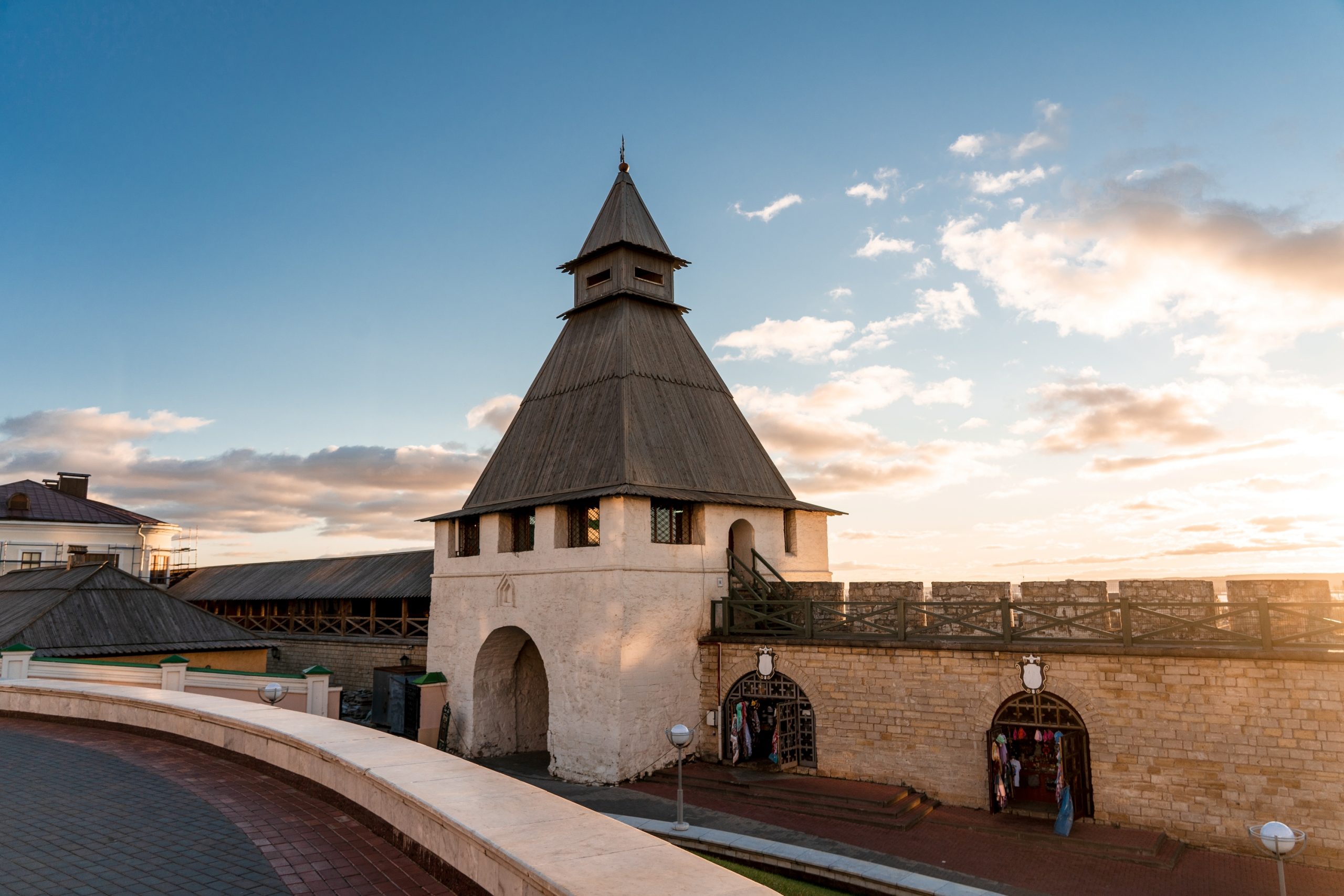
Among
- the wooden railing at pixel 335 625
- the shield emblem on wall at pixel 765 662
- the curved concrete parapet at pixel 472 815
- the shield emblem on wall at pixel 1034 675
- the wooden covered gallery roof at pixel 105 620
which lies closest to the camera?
the curved concrete parapet at pixel 472 815

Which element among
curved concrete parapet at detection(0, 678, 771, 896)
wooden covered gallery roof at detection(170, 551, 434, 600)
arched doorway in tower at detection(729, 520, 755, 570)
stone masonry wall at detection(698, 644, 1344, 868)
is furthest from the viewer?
wooden covered gallery roof at detection(170, 551, 434, 600)

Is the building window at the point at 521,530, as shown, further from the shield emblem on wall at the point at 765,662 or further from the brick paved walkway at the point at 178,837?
the brick paved walkway at the point at 178,837

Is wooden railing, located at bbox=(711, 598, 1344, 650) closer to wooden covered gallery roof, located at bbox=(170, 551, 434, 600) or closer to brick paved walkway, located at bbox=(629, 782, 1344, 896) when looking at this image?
brick paved walkway, located at bbox=(629, 782, 1344, 896)

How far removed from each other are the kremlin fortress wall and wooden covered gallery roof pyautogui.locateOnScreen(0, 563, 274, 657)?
1940cm

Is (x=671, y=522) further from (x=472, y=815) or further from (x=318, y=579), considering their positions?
(x=318, y=579)

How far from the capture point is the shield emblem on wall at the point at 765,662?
17859 millimetres

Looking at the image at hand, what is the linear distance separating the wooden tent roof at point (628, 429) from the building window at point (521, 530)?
44 cm

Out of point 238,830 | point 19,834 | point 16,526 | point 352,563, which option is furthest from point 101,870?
point 16,526

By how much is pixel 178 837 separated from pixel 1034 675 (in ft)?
43.9

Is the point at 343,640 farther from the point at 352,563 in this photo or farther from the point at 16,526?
the point at 16,526

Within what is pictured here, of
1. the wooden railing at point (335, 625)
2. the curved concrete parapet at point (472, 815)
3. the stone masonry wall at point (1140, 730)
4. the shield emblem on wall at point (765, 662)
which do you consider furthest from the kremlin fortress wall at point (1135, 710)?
the wooden railing at point (335, 625)

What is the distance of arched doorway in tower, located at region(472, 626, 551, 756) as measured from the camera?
20828mm

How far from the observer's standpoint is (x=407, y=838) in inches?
245

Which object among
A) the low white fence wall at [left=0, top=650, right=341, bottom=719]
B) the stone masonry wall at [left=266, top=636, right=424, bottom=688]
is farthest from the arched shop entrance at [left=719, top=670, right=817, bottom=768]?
the stone masonry wall at [left=266, top=636, right=424, bottom=688]
